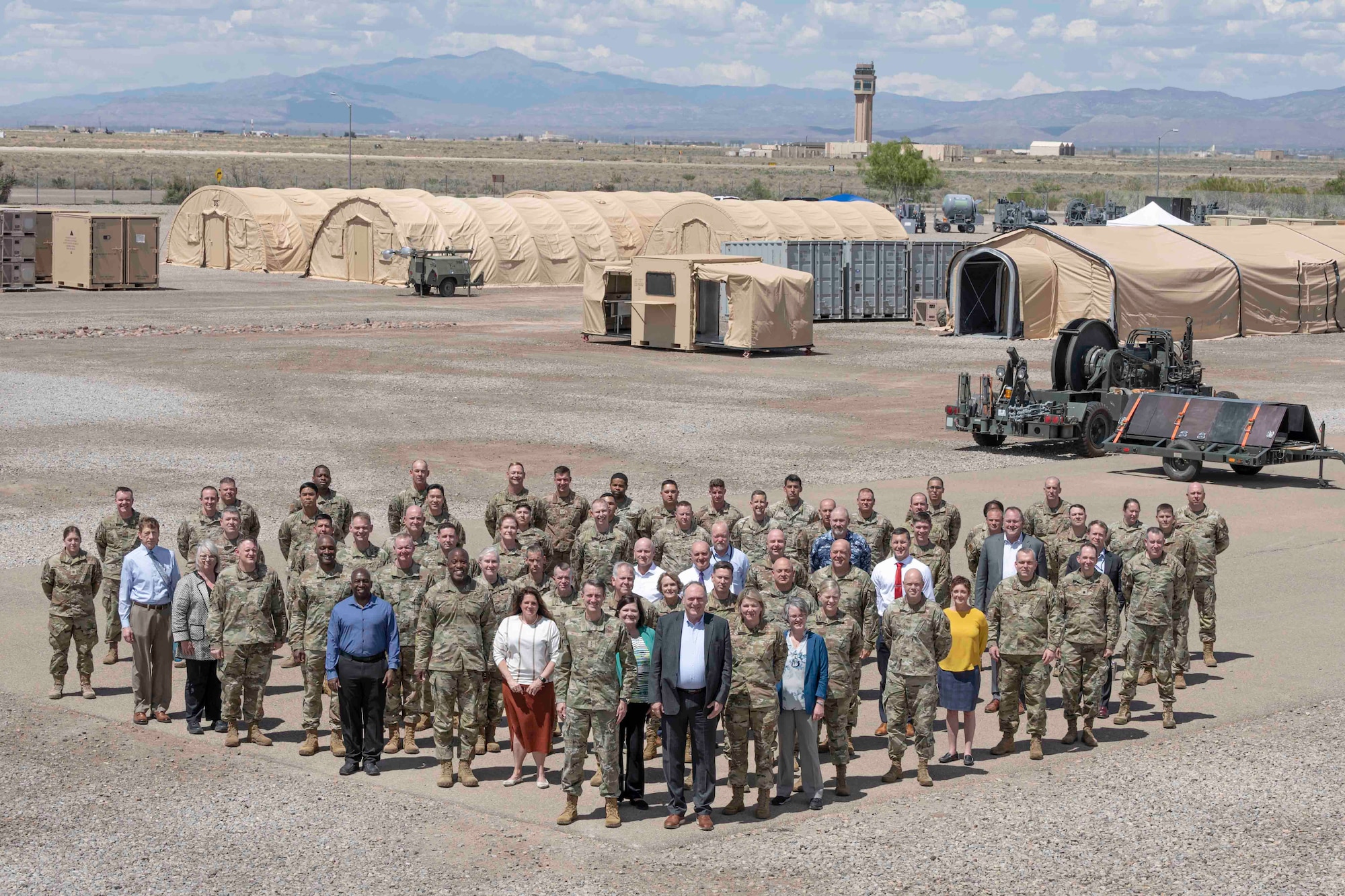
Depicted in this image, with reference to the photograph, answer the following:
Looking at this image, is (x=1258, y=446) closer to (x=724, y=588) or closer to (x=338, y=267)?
(x=724, y=588)

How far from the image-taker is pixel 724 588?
10.3m

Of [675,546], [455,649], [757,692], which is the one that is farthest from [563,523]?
[757,692]

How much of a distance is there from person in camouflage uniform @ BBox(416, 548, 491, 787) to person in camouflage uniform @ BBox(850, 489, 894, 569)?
12.1ft

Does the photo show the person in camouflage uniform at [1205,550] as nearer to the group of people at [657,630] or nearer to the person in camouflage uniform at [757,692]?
the group of people at [657,630]

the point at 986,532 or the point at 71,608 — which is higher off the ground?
the point at 986,532

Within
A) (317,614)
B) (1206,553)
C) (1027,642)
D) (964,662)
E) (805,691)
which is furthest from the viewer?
(1206,553)

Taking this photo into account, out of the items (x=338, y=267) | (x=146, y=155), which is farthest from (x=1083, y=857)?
(x=146, y=155)

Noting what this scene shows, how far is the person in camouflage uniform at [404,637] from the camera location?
11188 millimetres

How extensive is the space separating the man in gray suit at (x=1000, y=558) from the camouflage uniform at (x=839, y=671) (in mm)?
1941

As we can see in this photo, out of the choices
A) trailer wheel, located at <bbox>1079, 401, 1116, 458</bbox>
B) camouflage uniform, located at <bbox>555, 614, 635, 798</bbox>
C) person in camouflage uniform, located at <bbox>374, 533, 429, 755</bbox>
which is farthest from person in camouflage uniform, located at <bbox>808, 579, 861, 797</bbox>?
trailer wheel, located at <bbox>1079, 401, 1116, 458</bbox>

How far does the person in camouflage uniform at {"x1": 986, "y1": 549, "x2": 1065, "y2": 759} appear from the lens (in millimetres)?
11016

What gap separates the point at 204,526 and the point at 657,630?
5.05m

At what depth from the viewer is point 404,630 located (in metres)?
11.2

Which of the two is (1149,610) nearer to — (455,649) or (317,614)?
(455,649)
